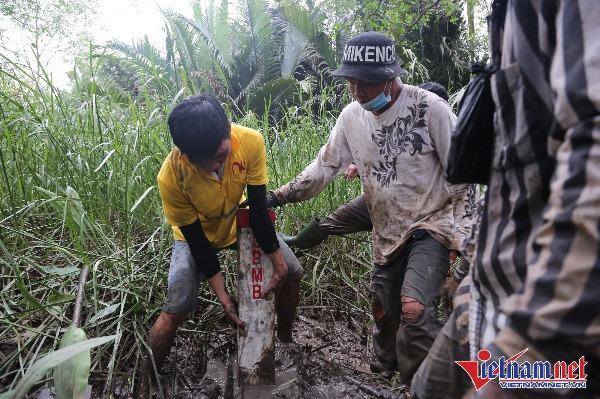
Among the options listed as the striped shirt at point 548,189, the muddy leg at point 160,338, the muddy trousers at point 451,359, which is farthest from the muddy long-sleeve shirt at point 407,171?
the striped shirt at point 548,189

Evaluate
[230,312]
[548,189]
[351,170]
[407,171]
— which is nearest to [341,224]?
[351,170]

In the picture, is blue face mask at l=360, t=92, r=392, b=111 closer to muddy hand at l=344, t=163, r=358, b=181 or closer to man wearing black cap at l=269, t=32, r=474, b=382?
man wearing black cap at l=269, t=32, r=474, b=382

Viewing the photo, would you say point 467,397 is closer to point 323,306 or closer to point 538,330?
point 538,330

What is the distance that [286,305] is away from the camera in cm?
336

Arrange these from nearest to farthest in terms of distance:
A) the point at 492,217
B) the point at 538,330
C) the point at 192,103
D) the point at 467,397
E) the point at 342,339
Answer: the point at 538,330
the point at 467,397
the point at 492,217
the point at 192,103
the point at 342,339

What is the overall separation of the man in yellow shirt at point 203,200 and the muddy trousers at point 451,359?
1.54m

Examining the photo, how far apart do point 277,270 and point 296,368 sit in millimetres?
655

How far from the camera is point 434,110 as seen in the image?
9.36 feet

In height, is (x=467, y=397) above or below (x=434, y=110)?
below

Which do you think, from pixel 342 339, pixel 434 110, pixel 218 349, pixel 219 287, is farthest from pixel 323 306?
pixel 434 110

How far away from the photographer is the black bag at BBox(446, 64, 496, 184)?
4.24 ft

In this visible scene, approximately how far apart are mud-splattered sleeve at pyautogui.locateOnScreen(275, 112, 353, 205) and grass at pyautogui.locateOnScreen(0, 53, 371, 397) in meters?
0.67

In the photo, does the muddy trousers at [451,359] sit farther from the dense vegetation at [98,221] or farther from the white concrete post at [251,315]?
the white concrete post at [251,315]

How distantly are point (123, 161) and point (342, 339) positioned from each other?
1.85 m
